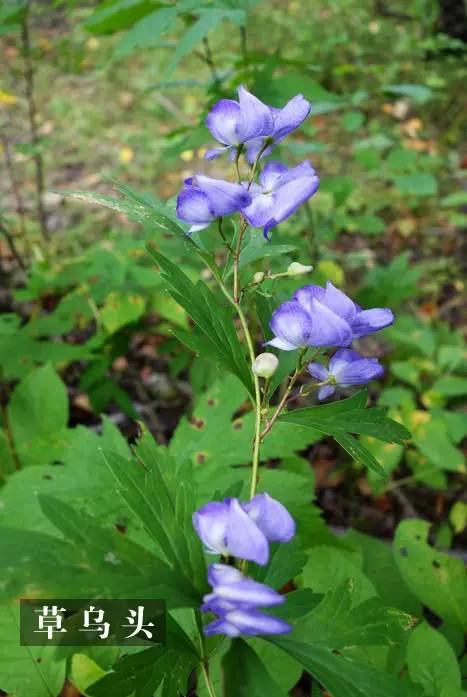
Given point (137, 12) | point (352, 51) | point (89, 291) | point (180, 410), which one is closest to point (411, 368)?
point (180, 410)

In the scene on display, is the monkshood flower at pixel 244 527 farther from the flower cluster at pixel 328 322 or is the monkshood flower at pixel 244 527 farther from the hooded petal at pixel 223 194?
the hooded petal at pixel 223 194

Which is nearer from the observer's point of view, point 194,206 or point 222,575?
point 222,575

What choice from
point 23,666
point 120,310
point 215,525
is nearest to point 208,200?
point 215,525

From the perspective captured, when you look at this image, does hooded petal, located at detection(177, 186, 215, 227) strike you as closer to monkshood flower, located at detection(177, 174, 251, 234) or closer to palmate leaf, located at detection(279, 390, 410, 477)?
monkshood flower, located at detection(177, 174, 251, 234)

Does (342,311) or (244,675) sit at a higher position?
(342,311)

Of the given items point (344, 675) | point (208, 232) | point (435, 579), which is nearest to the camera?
point (344, 675)

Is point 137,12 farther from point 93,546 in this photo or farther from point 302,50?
point 302,50

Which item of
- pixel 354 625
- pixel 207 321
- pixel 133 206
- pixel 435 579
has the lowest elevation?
pixel 435 579

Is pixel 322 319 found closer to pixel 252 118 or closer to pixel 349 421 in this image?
pixel 349 421
